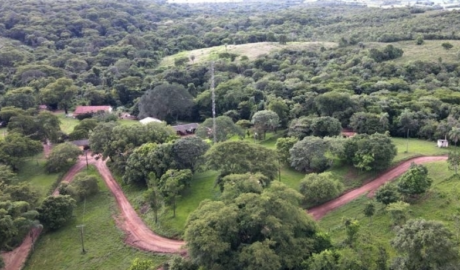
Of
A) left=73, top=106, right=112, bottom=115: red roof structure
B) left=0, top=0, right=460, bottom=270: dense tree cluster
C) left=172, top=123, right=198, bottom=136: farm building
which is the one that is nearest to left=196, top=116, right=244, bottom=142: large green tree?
left=0, top=0, right=460, bottom=270: dense tree cluster

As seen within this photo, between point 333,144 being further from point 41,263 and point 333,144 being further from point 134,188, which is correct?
point 41,263

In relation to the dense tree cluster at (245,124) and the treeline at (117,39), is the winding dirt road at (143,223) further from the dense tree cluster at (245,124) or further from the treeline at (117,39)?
the treeline at (117,39)

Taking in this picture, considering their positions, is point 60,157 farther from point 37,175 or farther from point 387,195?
point 387,195

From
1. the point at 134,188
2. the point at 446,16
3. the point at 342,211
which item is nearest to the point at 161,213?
the point at 134,188

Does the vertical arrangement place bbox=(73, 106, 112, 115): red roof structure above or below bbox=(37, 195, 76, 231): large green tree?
above

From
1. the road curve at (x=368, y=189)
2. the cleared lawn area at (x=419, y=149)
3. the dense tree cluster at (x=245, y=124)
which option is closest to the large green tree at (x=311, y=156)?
the dense tree cluster at (x=245, y=124)

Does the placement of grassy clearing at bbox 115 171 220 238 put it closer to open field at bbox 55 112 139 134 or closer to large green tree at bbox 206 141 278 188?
large green tree at bbox 206 141 278 188

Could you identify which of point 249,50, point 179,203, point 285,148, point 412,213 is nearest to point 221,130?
point 285,148
